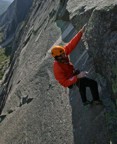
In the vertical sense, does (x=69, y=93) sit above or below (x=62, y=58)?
below

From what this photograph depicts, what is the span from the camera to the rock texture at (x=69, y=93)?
1366 centimetres

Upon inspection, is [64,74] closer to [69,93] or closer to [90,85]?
[90,85]

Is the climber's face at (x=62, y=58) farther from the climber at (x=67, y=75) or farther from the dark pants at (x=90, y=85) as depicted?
the dark pants at (x=90, y=85)

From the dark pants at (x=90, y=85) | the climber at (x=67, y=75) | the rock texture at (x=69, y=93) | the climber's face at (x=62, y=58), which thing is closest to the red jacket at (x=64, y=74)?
the climber at (x=67, y=75)

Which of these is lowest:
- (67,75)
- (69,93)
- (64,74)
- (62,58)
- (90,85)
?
(69,93)

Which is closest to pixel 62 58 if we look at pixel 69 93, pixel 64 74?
pixel 64 74

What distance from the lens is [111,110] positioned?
1372 cm

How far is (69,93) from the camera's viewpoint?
57.7 feet

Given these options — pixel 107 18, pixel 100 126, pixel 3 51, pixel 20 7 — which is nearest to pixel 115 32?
pixel 107 18

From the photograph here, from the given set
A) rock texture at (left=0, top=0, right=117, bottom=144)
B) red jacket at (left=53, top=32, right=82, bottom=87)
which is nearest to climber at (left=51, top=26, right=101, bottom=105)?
red jacket at (left=53, top=32, right=82, bottom=87)

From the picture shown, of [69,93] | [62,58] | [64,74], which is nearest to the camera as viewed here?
[62,58]

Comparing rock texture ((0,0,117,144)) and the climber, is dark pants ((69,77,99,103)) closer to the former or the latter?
the climber

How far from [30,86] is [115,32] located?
10480 millimetres

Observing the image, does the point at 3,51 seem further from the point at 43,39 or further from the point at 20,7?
the point at 43,39
